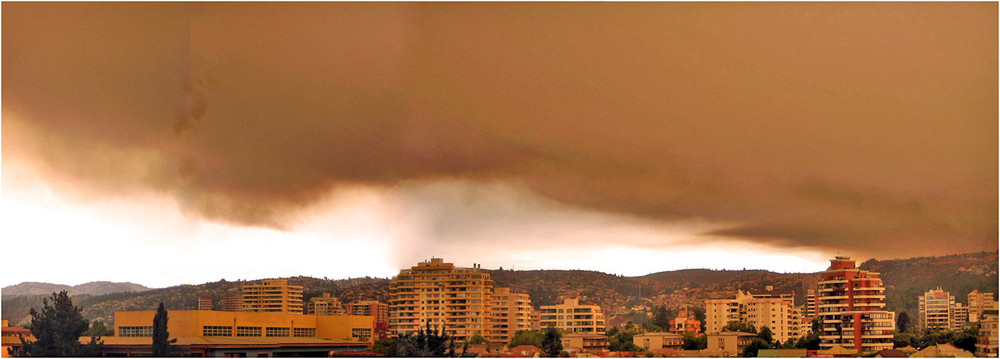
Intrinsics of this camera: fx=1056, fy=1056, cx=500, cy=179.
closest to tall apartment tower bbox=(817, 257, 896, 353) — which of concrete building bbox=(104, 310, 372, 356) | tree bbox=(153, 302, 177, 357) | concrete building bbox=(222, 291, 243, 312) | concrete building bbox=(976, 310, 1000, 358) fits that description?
concrete building bbox=(976, 310, 1000, 358)

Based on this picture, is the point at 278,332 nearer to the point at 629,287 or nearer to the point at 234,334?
the point at 234,334

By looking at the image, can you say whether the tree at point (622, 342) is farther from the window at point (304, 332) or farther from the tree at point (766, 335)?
the window at point (304, 332)

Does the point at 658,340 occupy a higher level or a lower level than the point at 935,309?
lower

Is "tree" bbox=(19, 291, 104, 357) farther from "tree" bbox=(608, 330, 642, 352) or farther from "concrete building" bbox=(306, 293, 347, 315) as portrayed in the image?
"tree" bbox=(608, 330, 642, 352)

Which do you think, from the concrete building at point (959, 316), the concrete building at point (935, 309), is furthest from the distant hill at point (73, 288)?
the concrete building at point (959, 316)

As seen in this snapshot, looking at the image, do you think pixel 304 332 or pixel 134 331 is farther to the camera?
pixel 304 332

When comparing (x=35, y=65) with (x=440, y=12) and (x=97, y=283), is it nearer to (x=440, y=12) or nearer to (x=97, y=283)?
(x=97, y=283)

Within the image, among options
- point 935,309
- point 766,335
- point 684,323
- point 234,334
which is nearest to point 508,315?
point 684,323
